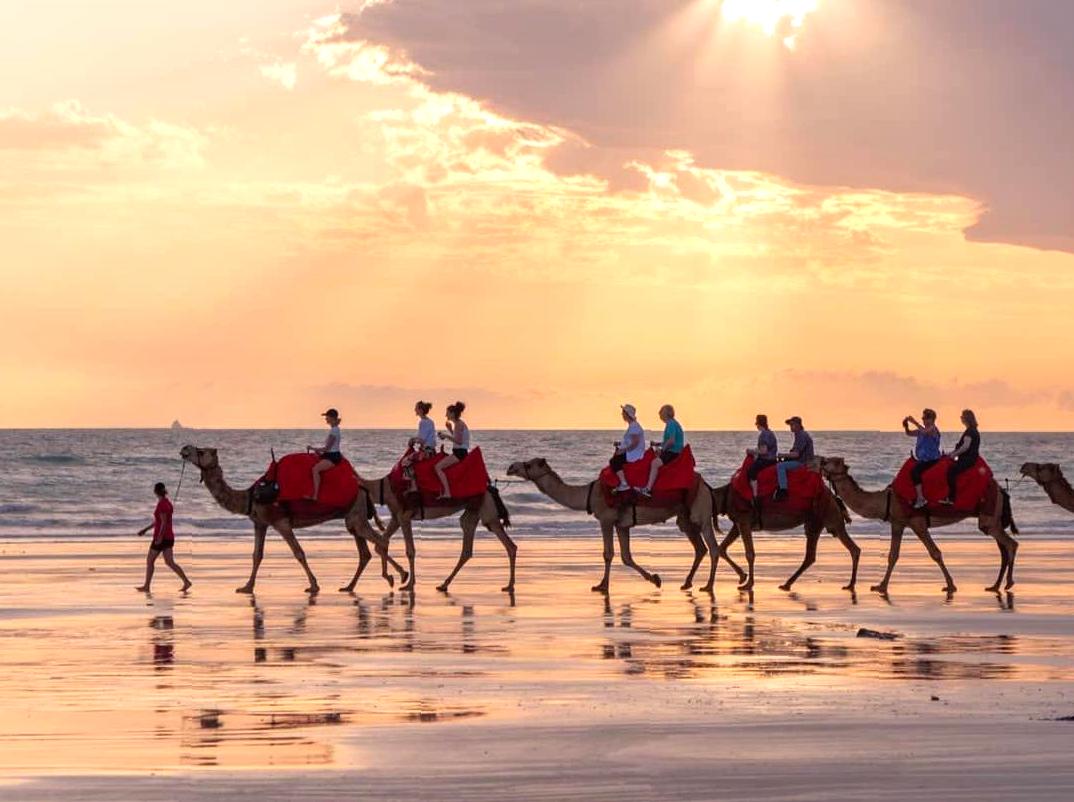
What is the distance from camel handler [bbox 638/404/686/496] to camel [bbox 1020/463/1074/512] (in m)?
5.82

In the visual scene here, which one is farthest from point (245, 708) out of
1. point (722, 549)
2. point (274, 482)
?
point (722, 549)

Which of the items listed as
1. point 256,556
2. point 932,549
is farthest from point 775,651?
point 256,556

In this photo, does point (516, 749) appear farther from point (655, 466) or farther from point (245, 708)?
point (655, 466)

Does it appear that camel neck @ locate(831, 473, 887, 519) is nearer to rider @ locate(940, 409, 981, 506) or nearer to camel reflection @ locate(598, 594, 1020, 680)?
rider @ locate(940, 409, 981, 506)

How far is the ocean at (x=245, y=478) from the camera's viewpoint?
1884 inches

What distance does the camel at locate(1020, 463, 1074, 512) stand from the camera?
2889cm

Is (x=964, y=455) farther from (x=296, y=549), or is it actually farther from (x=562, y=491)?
(x=296, y=549)

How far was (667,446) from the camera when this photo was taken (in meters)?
26.2

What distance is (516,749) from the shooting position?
40.8 ft

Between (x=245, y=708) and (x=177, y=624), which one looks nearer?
(x=245, y=708)

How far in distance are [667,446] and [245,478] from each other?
6360 cm

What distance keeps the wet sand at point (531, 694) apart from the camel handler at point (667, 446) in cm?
152

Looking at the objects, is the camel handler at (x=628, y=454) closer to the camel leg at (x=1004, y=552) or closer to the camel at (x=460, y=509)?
the camel at (x=460, y=509)

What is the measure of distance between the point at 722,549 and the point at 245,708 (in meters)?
13.7
